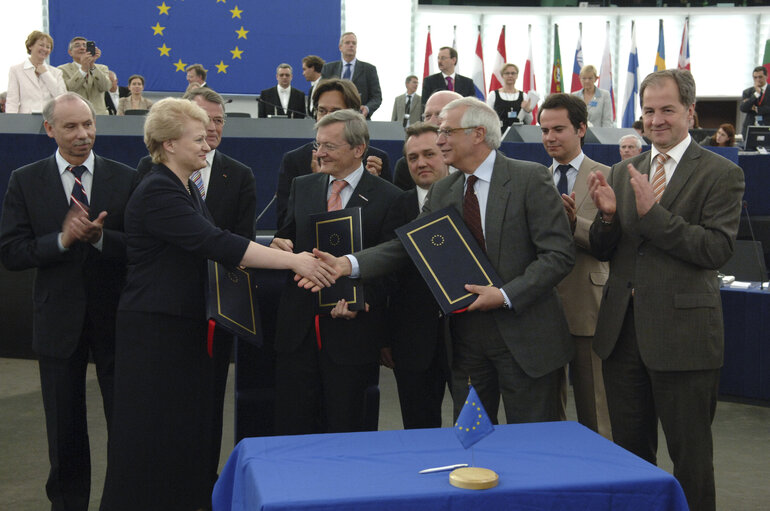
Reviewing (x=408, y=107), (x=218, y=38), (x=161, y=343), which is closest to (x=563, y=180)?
(x=161, y=343)

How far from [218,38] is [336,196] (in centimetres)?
1058

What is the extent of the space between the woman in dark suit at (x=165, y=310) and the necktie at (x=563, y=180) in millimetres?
1063

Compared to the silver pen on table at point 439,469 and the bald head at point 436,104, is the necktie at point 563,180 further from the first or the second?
the silver pen on table at point 439,469

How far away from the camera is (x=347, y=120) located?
294cm

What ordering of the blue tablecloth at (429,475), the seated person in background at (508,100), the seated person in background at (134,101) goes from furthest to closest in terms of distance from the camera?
the seated person in background at (134,101) < the seated person in background at (508,100) < the blue tablecloth at (429,475)

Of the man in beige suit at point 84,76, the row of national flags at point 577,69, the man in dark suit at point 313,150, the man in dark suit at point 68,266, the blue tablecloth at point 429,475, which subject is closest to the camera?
the blue tablecloth at point 429,475

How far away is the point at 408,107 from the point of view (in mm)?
9523

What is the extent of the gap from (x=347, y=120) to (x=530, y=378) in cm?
111

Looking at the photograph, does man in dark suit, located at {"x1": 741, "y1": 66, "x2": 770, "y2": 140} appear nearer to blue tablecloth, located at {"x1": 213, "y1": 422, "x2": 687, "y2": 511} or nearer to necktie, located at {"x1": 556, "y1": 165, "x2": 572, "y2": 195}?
necktie, located at {"x1": 556, "y1": 165, "x2": 572, "y2": 195}

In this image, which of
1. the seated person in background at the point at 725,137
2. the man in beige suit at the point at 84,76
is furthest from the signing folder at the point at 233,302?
the seated person in background at the point at 725,137

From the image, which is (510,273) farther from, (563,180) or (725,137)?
(725,137)

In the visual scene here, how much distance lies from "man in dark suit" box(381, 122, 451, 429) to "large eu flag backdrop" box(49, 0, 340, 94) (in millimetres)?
10198

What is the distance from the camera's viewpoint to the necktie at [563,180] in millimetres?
3242

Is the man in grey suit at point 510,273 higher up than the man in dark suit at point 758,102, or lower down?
lower down
